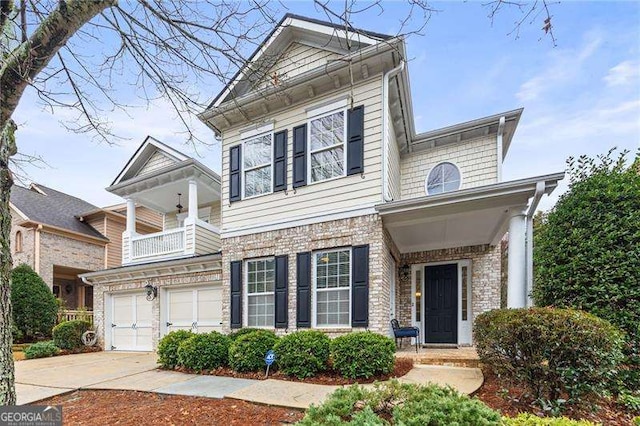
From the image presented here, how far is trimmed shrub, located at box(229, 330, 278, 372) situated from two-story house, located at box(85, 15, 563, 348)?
35.2 inches

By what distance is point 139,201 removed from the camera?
39.5 ft

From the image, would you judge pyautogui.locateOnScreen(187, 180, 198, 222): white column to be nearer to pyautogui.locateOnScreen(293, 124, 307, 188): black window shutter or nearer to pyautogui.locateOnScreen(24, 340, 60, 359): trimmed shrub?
pyautogui.locateOnScreen(293, 124, 307, 188): black window shutter

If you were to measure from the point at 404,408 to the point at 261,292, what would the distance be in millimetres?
5805

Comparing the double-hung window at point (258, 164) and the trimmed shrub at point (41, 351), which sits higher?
the double-hung window at point (258, 164)

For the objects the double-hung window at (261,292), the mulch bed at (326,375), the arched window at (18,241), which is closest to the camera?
the mulch bed at (326,375)

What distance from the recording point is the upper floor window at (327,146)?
746cm

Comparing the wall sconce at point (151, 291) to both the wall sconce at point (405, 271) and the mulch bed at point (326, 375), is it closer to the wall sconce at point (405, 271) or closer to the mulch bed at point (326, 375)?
the mulch bed at point (326, 375)

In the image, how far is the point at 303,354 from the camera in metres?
6.11

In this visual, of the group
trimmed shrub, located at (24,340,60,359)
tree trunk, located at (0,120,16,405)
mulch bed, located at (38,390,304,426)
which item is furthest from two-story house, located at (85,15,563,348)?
trimmed shrub, located at (24,340,60,359)

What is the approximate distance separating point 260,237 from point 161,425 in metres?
4.61

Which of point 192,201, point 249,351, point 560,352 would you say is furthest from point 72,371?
point 560,352

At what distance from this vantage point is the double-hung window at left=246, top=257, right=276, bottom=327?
802cm

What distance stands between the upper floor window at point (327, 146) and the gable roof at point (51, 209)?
1350 centimetres

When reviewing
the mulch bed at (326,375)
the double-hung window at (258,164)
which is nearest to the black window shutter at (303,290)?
the mulch bed at (326,375)
